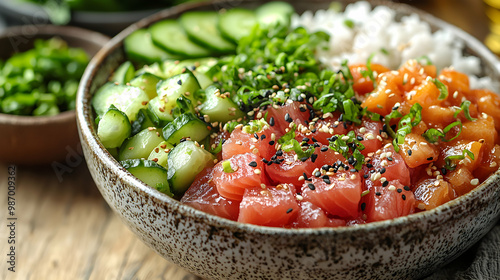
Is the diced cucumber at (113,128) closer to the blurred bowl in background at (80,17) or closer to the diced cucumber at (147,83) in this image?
the diced cucumber at (147,83)

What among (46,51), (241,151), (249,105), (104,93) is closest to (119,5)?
(46,51)

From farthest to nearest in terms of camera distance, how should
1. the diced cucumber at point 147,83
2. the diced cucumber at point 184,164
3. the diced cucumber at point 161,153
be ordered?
the diced cucumber at point 147,83 < the diced cucumber at point 161,153 < the diced cucumber at point 184,164

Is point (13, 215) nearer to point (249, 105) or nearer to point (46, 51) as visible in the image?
point (46, 51)

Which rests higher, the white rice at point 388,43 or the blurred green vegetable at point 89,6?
the white rice at point 388,43

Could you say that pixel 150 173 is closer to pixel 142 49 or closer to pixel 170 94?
pixel 170 94

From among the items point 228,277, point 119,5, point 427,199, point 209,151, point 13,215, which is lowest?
point 13,215

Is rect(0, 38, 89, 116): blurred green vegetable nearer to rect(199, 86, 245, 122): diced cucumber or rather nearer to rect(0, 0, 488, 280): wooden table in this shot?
rect(0, 0, 488, 280): wooden table

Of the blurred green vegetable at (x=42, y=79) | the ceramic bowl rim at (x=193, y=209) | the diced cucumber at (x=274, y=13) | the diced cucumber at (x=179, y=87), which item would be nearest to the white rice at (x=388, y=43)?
the diced cucumber at (x=274, y=13)

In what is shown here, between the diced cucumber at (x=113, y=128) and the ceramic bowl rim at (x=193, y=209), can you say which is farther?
the diced cucumber at (x=113, y=128)
